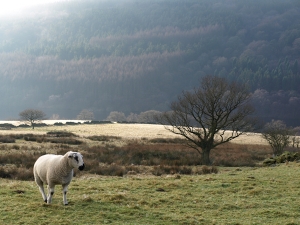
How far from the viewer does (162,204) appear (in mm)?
12188

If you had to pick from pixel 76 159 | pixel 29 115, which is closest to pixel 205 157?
pixel 76 159

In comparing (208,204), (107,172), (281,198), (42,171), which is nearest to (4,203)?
(42,171)

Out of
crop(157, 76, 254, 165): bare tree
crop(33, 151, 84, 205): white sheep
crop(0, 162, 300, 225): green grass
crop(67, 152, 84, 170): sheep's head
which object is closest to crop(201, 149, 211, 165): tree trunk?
crop(157, 76, 254, 165): bare tree

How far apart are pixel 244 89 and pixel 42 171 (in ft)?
80.0

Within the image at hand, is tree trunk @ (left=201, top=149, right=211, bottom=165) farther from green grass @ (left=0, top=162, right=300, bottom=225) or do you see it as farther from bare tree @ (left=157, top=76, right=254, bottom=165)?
green grass @ (left=0, top=162, right=300, bottom=225)

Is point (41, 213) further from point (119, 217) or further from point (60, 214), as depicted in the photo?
point (119, 217)

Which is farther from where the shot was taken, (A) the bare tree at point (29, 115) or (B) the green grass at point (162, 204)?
(A) the bare tree at point (29, 115)

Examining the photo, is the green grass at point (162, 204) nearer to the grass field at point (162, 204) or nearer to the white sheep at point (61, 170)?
the grass field at point (162, 204)

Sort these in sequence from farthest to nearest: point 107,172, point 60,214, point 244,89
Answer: point 244,89 → point 107,172 → point 60,214

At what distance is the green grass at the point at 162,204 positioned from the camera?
33.2 feet

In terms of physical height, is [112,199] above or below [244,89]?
below

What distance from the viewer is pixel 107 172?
74.6ft

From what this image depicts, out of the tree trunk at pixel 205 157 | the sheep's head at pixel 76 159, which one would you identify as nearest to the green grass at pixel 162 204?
the sheep's head at pixel 76 159

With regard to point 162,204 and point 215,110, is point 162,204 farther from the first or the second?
point 215,110
